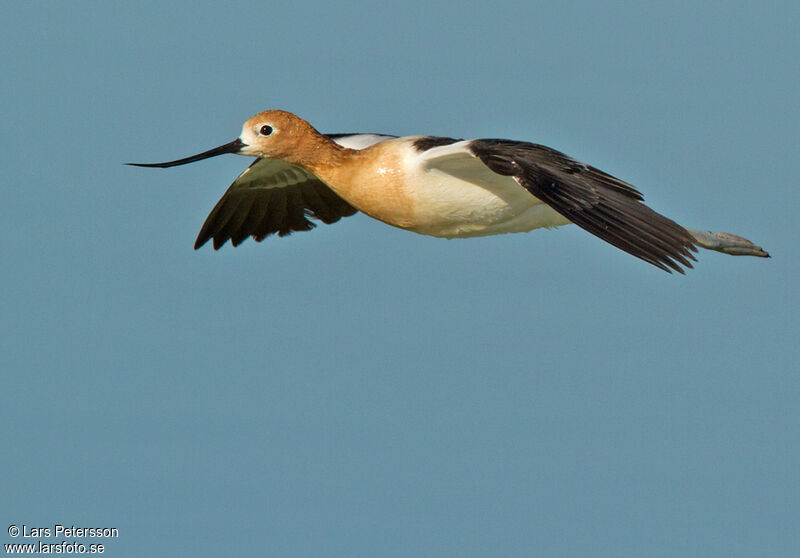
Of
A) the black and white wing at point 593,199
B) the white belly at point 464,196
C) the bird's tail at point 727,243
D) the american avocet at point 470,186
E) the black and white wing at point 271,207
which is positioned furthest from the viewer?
the black and white wing at point 271,207

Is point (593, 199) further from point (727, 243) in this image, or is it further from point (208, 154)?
point (208, 154)

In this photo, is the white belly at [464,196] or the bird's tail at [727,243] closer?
the white belly at [464,196]

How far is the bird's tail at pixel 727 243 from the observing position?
14.0m

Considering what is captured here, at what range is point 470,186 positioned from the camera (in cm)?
1209

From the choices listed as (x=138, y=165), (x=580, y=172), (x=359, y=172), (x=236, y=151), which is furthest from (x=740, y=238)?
(x=138, y=165)

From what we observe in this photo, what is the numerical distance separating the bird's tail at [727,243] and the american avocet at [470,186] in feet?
0.04

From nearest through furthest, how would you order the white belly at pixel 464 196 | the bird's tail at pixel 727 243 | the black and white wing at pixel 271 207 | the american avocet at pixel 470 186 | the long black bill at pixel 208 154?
the american avocet at pixel 470 186, the white belly at pixel 464 196, the long black bill at pixel 208 154, the bird's tail at pixel 727 243, the black and white wing at pixel 271 207

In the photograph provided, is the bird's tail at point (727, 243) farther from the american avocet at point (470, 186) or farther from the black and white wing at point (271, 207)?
the black and white wing at point (271, 207)

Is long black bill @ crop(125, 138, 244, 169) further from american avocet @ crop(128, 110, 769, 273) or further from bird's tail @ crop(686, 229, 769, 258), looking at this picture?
bird's tail @ crop(686, 229, 769, 258)

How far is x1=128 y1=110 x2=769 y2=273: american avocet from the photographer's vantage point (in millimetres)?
10773

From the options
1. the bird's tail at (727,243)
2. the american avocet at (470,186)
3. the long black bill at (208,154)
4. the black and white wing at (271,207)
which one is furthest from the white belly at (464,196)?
the black and white wing at (271,207)

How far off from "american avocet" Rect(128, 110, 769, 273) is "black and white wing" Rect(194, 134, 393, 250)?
0.40 meters

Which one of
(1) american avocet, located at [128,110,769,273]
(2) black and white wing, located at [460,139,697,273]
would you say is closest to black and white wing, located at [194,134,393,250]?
(1) american avocet, located at [128,110,769,273]

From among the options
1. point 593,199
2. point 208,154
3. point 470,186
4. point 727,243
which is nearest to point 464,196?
point 470,186
